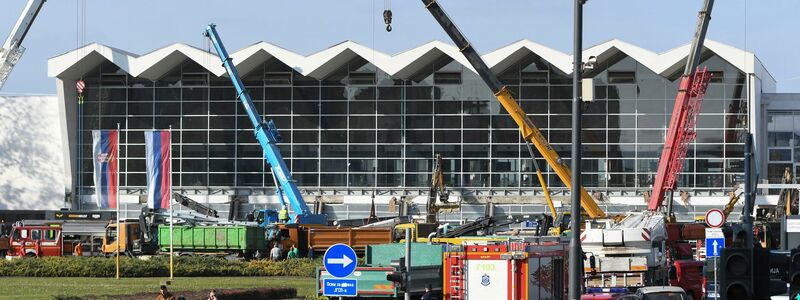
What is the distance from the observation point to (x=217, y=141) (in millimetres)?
81188

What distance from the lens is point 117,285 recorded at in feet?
127

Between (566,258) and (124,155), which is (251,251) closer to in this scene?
(124,155)

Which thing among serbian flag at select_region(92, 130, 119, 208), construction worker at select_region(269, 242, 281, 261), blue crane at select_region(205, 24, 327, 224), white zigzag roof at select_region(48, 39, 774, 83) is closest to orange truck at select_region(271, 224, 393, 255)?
construction worker at select_region(269, 242, 281, 261)

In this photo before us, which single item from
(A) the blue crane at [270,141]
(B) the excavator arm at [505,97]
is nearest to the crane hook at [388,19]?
(B) the excavator arm at [505,97]

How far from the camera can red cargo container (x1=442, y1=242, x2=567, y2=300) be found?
2559 centimetres

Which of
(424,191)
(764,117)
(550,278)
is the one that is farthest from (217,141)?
(550,278)

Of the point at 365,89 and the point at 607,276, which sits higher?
the point at 365,89

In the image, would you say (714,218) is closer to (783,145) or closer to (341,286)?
(341,286)

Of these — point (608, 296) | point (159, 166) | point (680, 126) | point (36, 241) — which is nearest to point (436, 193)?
point (680, 126)

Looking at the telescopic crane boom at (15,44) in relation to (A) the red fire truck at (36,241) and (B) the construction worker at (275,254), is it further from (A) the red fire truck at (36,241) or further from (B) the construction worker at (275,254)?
(B) the construction worker at (275,254)

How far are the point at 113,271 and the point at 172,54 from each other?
35.8 metres

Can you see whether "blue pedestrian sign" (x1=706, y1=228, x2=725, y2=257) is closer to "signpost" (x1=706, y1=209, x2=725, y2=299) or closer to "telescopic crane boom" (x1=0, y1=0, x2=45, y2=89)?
"signpost" (x1=706, y1=209, x2=725, y2=299)

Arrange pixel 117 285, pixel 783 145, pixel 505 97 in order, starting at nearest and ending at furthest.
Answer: pixel 117 285 < pixel 505 97 < pixel 783 145

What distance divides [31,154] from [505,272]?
62.3 metres
